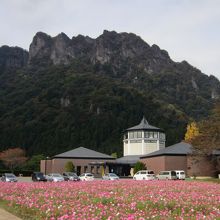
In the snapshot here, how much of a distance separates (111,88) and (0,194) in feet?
528

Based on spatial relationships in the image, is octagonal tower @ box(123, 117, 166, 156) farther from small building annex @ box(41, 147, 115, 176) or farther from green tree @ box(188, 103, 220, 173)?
green tree @ box(188, 103, 220, 173)

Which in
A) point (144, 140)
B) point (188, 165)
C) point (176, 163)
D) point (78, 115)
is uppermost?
point (78, 115)

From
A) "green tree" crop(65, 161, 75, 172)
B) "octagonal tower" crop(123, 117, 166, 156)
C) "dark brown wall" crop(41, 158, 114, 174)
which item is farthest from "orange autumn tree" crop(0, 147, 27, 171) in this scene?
"green tree" crop(65, 161, 75, 172)

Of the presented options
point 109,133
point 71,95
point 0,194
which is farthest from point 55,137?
point 0,194

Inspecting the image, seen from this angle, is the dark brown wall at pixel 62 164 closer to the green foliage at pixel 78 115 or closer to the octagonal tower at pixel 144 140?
the octagonal tower at pixel 144 140

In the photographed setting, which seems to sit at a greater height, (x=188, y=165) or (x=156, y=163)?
(x=156, y=163)

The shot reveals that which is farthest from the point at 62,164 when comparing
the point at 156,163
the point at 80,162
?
the point at 156,163

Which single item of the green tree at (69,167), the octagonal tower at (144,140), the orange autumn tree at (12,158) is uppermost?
the octagonal tower at (144,140)

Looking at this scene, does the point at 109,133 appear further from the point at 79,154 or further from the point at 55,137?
the point at 79,154

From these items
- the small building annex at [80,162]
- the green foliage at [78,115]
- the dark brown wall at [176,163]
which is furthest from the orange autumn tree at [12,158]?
the dark brown wall at [176,163]

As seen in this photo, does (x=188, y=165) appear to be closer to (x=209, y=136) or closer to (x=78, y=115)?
(x=209, y=136)

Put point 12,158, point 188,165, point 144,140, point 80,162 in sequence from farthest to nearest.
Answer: point 12,158, point 144,140, point 80,162, point 188,165

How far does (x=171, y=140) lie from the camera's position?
132 metres

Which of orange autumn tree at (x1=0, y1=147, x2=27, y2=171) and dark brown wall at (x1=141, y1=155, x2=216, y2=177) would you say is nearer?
dark brown wall at (x1=141, y1=155, x2=216, y2=177)
